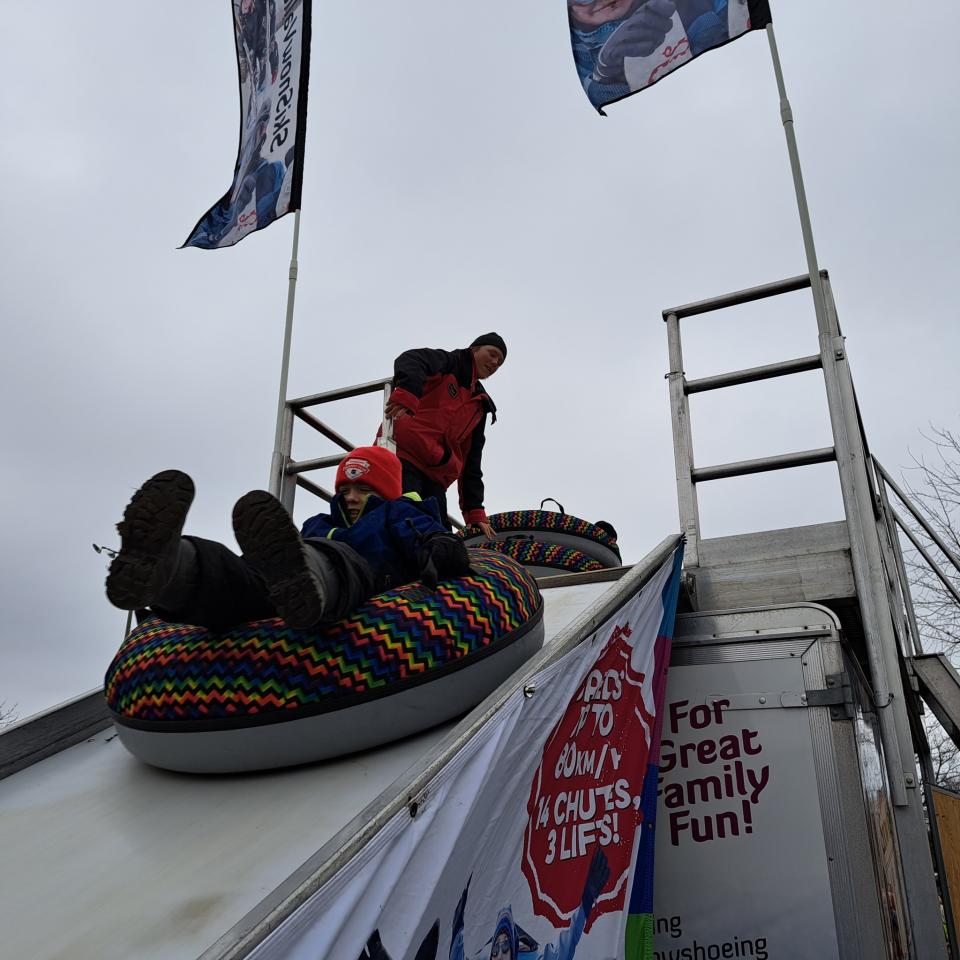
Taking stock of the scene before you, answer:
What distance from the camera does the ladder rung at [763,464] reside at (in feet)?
10.0

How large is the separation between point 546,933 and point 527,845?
151 millimetres

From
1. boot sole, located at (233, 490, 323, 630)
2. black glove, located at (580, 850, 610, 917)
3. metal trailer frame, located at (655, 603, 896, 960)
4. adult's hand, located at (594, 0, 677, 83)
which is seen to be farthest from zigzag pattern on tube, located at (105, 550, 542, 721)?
adult's hand, located at (594, 0, 677, 83)

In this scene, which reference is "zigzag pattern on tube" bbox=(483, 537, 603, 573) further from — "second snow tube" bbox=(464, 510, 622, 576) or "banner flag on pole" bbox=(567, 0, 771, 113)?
"banner flag on pole" bbox=(567, 0, 771, 113)

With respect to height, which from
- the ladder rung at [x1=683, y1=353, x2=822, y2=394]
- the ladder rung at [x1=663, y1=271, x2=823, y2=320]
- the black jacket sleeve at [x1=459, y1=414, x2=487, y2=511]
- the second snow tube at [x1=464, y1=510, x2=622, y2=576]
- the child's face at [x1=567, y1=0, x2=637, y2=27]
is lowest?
the second snow tube at [x1=464, y1=510, x2=622, y2=576]

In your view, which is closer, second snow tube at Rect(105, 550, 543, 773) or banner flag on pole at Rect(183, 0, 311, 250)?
second snow tube at Rect(105, 550, 543, 773)

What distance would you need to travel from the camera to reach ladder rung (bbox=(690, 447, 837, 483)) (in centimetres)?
305

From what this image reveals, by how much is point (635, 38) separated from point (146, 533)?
15.3ft

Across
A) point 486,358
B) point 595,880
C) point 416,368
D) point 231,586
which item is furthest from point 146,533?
point 486,358

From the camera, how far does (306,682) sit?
5.06 ft

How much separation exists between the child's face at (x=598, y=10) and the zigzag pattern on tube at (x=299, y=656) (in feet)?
14.8

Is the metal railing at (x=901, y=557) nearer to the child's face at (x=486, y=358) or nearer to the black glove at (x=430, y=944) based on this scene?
the child's face at (x=486, y=358)

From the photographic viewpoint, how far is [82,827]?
1.50 m

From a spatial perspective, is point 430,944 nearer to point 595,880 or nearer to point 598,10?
point 595,880

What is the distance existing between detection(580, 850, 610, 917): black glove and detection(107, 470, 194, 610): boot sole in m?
1.01
